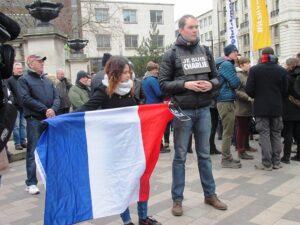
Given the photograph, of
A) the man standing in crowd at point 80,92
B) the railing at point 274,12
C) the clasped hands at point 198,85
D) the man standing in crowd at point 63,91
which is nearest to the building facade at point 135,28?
the railing at point 274,12

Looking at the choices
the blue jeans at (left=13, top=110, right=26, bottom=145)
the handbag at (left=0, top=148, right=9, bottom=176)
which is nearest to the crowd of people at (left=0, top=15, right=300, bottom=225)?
the blue jeans at (left=13, top=110, right=26, bottom=145)

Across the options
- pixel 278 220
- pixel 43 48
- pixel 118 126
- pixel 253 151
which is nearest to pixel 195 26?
pixel 118 126

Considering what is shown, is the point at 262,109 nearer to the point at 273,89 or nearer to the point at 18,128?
the point at 273,89

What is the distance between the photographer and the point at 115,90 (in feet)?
13.6

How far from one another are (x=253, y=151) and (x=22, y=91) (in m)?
4.92

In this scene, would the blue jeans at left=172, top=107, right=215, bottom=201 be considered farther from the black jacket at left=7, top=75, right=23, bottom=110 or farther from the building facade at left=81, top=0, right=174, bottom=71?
the building facade at left=81, top=0, right=174, bottom=71

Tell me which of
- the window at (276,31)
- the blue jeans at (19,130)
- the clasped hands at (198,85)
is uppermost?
the window at (276,31)

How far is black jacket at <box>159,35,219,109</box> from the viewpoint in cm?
467

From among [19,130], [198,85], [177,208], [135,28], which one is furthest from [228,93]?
[135,28]

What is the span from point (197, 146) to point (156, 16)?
203ft

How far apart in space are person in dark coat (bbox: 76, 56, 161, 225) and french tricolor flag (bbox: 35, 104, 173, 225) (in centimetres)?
12

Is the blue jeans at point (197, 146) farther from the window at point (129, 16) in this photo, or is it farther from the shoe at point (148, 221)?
the window at point (129, 16)

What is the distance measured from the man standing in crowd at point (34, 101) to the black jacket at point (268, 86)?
3.30 meters

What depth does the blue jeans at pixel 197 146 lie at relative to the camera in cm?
474
